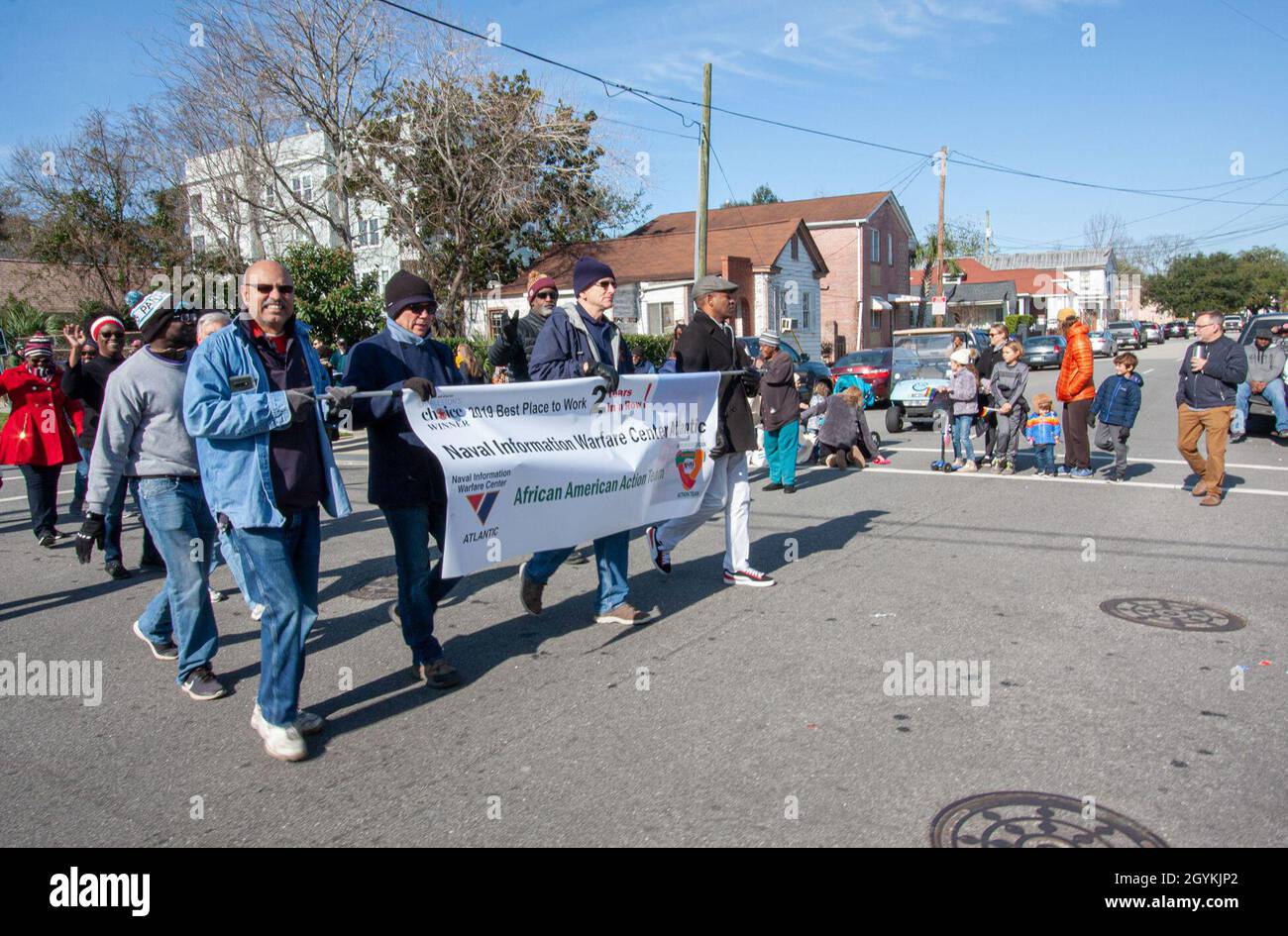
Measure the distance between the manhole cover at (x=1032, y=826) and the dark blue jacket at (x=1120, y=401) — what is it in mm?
8866

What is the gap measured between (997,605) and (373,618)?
394 cm

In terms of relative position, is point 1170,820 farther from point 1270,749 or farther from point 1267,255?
point 1267,255

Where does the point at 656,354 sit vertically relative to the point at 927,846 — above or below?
above

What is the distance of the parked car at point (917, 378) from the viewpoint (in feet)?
55.7

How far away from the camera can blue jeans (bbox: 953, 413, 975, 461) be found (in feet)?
40.0

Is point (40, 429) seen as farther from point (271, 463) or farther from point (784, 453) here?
point (784, 453)

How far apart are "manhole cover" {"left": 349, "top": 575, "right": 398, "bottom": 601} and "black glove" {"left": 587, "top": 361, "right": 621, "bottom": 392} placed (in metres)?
2.24

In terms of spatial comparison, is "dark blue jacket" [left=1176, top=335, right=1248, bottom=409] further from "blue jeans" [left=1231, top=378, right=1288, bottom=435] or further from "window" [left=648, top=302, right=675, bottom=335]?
"window" [left=648, top=302, right=675, bottom=335]

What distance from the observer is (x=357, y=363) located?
448 centimetres

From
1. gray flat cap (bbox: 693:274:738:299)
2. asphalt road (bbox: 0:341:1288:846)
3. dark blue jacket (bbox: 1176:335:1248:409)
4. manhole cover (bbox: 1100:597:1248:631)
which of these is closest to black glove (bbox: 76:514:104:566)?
asphalt road (bbox: 0:341:1288:846)

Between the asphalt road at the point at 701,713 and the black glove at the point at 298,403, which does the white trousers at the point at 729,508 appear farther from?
the black glove at the point at 298,403

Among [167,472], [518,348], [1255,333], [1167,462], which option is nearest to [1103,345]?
[1255,333]

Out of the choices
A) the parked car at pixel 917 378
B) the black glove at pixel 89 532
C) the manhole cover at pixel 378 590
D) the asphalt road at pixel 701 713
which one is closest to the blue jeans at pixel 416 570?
the asphalt road at pixel 701 713

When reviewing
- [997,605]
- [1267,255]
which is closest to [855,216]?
[997,605]
